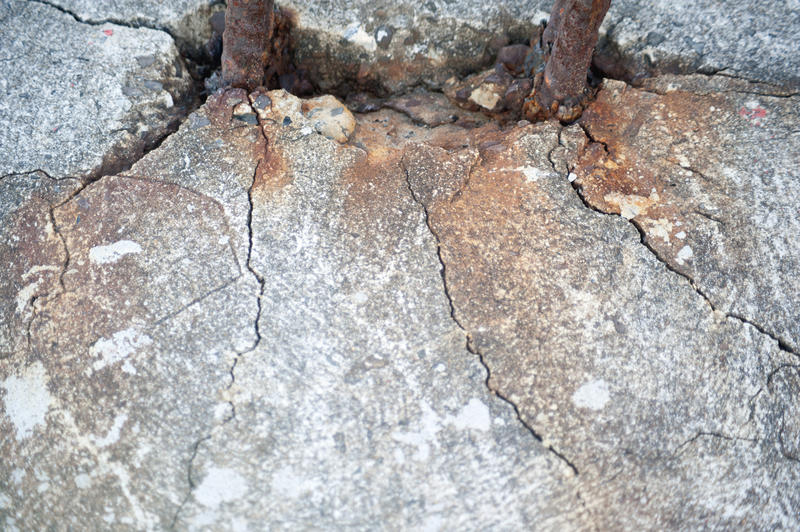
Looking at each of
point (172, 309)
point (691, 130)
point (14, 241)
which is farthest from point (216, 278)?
point (691, 130)

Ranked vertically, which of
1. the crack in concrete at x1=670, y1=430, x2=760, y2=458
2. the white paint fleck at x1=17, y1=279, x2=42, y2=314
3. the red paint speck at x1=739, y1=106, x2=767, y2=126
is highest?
the red paint speck at x1=739, y1=106, x2=767, y2=126

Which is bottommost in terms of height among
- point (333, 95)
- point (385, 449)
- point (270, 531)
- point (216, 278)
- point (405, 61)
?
point (270, 531)

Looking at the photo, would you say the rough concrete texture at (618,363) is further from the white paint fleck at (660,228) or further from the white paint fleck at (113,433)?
the white paint fleck at (113,433)

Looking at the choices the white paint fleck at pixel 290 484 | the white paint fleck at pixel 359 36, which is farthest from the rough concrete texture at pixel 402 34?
the white paint fleck at pixel 290 484

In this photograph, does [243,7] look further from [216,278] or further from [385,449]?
[385,449]

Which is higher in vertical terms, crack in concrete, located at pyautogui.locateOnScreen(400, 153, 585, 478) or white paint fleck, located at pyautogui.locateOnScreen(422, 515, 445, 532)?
crack in concrete, located at pyautogui.locateOnScreen(400, 153, 585, 478)

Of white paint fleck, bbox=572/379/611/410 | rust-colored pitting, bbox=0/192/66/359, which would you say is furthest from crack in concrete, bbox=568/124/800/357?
rust-colored pitting, bbox=0/192/66/359

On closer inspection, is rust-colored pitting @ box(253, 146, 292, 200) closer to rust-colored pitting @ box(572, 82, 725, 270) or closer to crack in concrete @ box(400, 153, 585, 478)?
crack in concrete @ box(400, 153, 585, 478)
